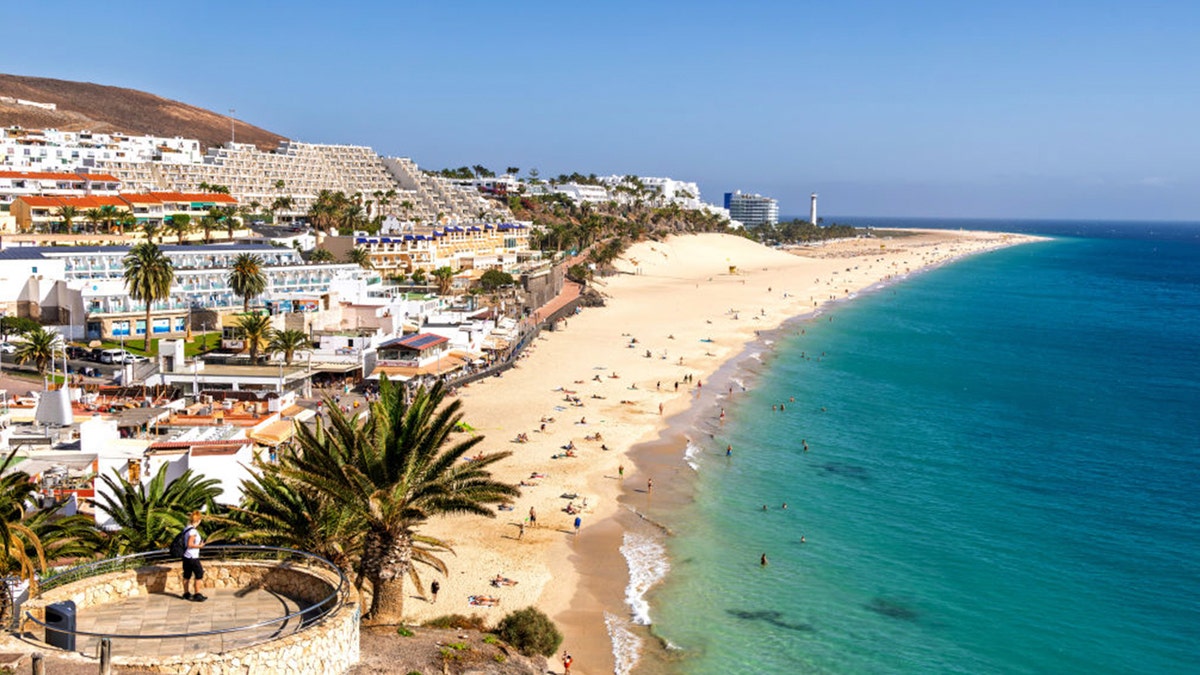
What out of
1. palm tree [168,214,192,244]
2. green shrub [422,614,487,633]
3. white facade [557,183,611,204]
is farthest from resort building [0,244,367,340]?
white facade [557,183,611,204]

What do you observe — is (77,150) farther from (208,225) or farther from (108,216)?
(208,225)

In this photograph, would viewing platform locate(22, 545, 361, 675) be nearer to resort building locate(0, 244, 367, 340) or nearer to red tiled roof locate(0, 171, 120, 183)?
resort building locate(0, 244, 367, 340)

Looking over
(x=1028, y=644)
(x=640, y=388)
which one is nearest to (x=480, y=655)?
(x=1028, y=644)

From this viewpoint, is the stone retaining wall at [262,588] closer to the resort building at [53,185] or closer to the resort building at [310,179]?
the resort building at [53,185]

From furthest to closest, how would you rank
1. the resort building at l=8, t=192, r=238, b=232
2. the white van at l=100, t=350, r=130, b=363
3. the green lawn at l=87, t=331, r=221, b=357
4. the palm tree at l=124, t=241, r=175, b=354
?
the resort building at l=8, t=192, r=238, b=232, the palm tree at l=124, t=241, r=175, b=354, the green lawn at l=87, t=331, r=221, b=357, the white van at l=100, t=350, r=130, b=363

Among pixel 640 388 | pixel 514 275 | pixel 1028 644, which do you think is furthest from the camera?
pixel 514 275

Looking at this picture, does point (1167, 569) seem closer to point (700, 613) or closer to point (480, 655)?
point (700, 613)
